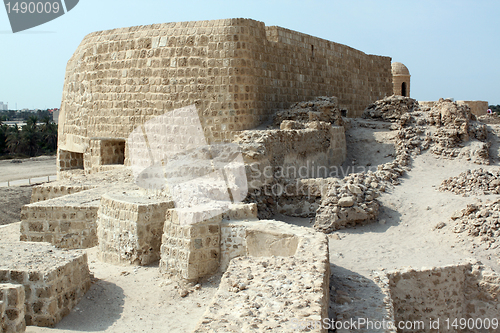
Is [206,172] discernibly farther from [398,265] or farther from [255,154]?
[398,265]

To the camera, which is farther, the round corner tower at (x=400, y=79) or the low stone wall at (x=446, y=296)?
the round corner tower at (x=400, y=79)

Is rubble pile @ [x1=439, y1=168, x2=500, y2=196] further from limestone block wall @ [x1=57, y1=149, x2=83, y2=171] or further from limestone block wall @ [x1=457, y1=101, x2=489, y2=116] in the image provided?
limestone block wall @ [x1=457, y1=101, x2=489, y2=116]

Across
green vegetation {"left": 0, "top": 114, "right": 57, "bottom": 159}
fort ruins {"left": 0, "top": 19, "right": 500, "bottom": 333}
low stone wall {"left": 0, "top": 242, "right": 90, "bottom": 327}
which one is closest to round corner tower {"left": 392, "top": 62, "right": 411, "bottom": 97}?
fort ruins {"left": 0, "top": 19, "right": 500, "bottom": 333}

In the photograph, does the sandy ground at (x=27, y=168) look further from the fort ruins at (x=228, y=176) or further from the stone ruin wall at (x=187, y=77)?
the stone ruin wall at (x=187, y=77)

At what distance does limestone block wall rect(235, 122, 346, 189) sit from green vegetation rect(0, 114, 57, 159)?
30103 mm

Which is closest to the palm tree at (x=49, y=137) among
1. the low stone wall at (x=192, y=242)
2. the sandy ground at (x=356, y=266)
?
the sandy ground at (x=356, y=266)

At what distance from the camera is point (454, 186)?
9.53 m

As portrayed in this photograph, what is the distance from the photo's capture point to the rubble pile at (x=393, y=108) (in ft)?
47.6

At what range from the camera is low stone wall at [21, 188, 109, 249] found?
814 cm

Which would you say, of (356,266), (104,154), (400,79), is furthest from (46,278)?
(400,79)

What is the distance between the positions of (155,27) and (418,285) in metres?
8.76

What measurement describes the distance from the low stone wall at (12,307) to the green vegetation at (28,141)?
111 ft

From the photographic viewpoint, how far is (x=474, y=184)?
929 cm

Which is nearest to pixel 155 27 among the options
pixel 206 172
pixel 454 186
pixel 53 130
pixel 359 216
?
pixel 206 172
